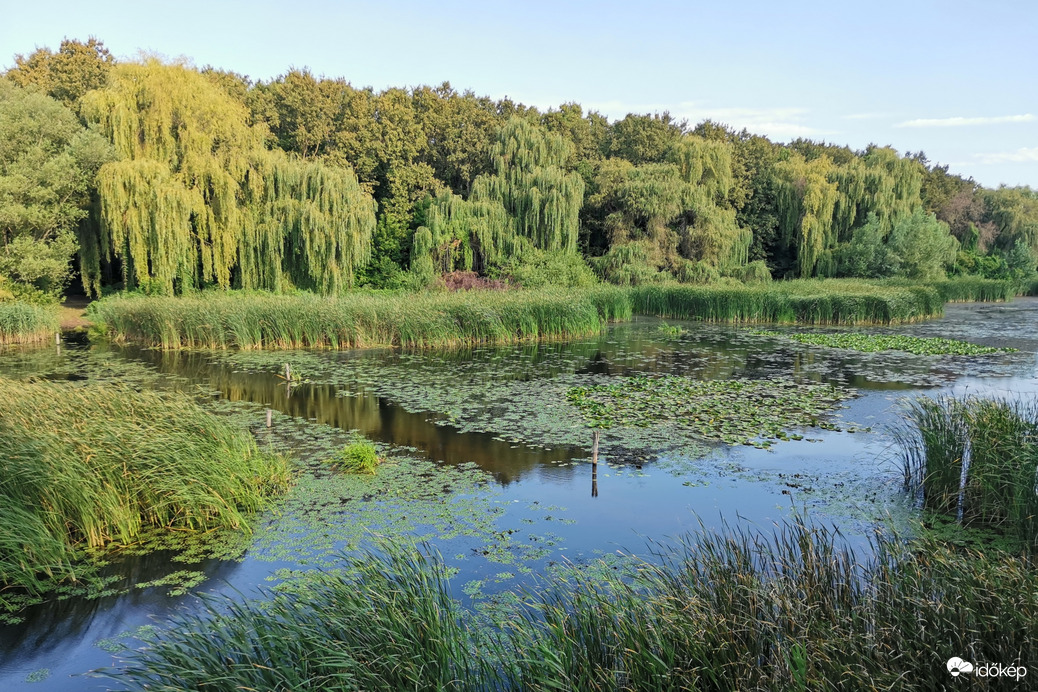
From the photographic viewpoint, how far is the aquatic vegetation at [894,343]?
18047 millimetres

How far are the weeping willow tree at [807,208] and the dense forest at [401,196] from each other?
11 centimetres

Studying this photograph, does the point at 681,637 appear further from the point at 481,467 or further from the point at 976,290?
the point at 976,290

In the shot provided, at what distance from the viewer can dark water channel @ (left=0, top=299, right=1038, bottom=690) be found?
576 centimetres

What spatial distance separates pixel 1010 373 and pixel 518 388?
10.3 metres

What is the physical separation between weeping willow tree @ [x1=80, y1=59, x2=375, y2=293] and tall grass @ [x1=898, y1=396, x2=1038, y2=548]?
63.2ft

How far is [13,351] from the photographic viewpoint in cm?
1762

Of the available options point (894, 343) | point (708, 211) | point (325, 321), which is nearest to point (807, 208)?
point (708, 211)

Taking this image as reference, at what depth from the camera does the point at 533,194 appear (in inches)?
1139

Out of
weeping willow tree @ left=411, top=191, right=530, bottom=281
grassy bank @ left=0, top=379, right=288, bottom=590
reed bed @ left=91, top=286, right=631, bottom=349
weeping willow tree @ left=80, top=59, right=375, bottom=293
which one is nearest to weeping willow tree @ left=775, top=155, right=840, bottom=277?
weeping willow tree @ left=411, top=191, right=530, bottom=281

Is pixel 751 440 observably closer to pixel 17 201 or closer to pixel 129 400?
pixel 129 400

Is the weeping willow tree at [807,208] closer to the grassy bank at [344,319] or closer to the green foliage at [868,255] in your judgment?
the green foliage at [868,255]

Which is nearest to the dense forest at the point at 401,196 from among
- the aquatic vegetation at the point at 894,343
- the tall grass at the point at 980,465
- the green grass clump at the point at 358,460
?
the aquatic vegetation at the point at 894,343

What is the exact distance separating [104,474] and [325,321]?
1201 centimetres

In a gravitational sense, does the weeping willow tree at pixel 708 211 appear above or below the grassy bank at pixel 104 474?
above
